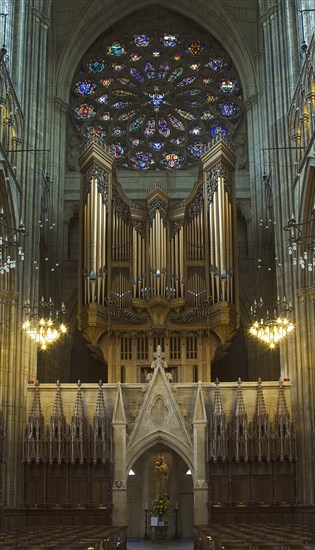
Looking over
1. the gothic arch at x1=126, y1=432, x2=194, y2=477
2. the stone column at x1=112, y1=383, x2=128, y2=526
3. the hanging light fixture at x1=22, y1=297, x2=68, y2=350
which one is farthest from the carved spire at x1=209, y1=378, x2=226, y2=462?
the hanging light fixture at x1=22, y1=297, x2=68, y2=350

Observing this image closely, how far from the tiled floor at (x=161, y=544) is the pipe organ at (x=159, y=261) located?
584 cm

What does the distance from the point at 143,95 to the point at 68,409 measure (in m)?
17.7

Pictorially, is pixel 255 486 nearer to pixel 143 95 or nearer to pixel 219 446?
pixel 219 446

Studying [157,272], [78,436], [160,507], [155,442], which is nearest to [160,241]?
[157,272]

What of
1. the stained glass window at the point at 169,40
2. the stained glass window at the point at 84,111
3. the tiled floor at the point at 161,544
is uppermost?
the stained glass window at the point at 169,40

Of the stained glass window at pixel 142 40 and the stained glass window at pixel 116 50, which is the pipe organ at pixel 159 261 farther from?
the stained glass window at pixel 142 40

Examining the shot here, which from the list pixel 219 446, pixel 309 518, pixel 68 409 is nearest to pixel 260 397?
pixel 219 446

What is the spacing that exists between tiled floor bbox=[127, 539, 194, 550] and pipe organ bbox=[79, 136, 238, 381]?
5.84 meters

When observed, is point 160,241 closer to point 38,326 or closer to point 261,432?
point 38,326

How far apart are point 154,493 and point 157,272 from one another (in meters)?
7.77

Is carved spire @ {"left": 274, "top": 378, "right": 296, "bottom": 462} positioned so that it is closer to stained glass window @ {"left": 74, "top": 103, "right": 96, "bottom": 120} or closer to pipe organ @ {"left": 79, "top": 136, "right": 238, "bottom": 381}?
pipe organ @ {"left": 79, "top": 136, "right": 238, "bottom": 381}

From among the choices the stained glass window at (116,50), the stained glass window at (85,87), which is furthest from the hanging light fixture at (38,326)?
the stained glass window at (116,50)

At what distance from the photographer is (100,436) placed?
91.2 ft

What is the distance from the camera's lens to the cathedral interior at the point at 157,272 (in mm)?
27469
